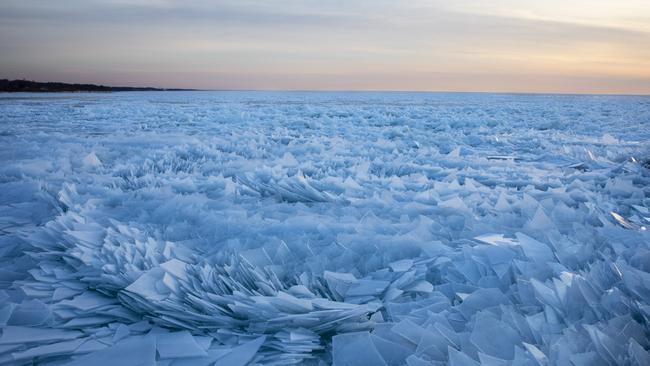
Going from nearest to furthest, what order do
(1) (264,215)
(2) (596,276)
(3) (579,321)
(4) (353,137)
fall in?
(3) (579,321), (2) (596,276), (1) (264,215), (4) (353,137)

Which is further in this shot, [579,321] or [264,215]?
[264,215]

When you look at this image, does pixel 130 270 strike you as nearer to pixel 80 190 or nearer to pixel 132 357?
pixel 132 357

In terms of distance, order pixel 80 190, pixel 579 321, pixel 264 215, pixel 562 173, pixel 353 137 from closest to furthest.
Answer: pixel 579 321 < pixel 264 215 < pixel 80 190 < pixel 562 173 < pixel 353 137

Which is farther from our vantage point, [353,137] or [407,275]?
[353,137]

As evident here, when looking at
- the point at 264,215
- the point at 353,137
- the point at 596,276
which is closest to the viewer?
the point at 596,276

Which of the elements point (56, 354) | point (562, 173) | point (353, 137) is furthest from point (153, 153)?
point (562, 173)

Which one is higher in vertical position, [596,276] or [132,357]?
[596,276]

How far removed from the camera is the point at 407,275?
157 centimetres

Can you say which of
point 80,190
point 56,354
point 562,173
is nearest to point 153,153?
point 80,190

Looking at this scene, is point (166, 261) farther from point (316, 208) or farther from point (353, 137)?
point (353, 137)

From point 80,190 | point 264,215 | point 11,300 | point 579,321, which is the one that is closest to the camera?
point 579,321

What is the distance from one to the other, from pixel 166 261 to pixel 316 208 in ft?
3.39

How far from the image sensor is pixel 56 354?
4.00 ft

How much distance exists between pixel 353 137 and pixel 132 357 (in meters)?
5.48
